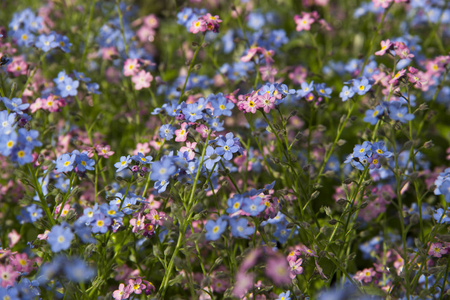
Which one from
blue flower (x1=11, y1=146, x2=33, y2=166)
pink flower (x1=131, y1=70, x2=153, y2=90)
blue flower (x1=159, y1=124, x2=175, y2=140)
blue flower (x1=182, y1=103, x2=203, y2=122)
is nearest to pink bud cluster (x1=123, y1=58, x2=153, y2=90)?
pink flower (x1=131, y1=70, x2=153, y2=90)

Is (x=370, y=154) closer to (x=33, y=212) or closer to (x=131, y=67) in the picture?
(x=131, y=67)

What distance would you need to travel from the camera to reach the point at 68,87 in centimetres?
322

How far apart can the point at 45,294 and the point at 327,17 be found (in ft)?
14.1

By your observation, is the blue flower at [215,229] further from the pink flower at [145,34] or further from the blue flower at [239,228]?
the pink flower at [145,34]

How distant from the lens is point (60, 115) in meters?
4.11

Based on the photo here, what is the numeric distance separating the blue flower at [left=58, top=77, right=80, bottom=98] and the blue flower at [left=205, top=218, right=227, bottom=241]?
1710 mm

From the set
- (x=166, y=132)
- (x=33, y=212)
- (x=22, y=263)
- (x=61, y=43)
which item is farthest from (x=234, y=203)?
(x=61, y=43)

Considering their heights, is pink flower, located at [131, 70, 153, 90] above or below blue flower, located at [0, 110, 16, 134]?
below

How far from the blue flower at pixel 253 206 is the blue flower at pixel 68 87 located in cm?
171

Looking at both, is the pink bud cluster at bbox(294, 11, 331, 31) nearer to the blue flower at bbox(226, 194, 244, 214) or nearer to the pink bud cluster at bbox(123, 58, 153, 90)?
the pink bud cluster at bbox(123, 58, 153, 90)

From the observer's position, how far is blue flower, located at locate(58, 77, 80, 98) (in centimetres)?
318

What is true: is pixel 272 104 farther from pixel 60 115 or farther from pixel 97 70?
pixel 97 70

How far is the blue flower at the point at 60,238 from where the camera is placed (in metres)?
1.87

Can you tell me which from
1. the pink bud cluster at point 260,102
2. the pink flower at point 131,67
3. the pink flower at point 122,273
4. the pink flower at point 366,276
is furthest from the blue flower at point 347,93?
the pink flower at point 122,273
